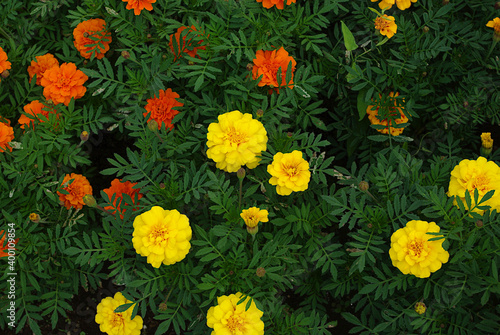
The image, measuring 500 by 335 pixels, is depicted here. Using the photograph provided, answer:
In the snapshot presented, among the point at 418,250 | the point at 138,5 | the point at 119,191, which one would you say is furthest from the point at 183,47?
the point at 418,250

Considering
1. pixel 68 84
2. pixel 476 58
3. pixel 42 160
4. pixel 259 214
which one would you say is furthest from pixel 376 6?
pixel 42 160

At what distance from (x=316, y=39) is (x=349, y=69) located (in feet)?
0.77

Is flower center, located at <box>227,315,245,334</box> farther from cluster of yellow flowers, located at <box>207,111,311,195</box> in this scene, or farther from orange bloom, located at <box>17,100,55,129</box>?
orange bloom, located at <box>17,100,55,129</box>

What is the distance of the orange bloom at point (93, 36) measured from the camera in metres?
2.04

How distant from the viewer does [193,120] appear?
6.41ft

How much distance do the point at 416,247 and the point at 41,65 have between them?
1.84m

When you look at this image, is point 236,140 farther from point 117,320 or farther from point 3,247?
point 3,247

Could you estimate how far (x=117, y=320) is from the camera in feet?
5.66

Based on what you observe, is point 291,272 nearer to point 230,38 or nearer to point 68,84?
point 230,38

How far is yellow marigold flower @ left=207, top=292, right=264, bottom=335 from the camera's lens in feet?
4.83

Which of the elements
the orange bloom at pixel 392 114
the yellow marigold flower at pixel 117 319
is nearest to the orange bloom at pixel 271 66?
the orange bloom at pixel 392 114

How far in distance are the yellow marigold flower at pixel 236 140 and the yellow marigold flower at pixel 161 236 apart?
272 mm

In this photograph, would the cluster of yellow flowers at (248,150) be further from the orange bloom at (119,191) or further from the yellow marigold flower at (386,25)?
the yellow marigold flower at (386,25)

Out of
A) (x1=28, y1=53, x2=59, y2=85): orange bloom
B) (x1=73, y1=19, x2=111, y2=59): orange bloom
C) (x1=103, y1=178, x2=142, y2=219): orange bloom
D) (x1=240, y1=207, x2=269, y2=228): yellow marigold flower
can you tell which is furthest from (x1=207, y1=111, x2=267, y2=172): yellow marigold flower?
(x1=28, y1=53, x2=59, y2=85): orange bloom
